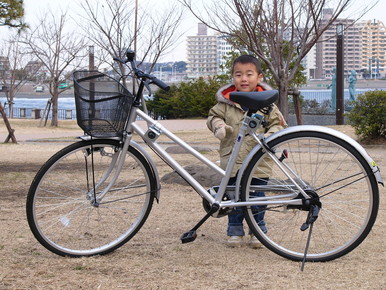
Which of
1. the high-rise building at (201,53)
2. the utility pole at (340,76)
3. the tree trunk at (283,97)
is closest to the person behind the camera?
the tree trunk at (283,97)

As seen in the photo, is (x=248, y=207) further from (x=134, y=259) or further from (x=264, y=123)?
(x=134, y=259)

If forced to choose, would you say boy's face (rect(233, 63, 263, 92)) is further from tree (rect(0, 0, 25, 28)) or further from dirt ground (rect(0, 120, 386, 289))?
tree (rect(0, 0, 25, 28))

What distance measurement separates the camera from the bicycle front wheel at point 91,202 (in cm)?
369

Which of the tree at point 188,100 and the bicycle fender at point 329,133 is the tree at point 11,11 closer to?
the bicycle fender at point 329,133

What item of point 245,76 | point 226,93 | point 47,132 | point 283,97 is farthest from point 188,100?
point 245,76

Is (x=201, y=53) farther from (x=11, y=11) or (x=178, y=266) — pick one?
(x=178, y=266)

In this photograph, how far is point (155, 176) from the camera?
382 cm

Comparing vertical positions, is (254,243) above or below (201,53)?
below

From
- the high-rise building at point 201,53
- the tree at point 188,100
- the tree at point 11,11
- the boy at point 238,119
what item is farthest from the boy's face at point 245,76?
the high-rise building at point 201,53

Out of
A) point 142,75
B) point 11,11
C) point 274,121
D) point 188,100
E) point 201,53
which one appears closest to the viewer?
point 142,75

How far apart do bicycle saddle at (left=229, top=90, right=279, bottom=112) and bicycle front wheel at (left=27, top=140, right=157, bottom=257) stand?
27.1 inches

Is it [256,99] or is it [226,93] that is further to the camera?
[226,93]

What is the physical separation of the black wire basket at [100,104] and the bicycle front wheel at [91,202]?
184 mm

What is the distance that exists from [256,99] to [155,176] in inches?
30.3
